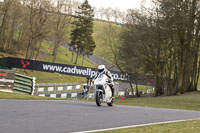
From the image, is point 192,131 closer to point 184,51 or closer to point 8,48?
point 184,51

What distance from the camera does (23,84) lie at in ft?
92.1

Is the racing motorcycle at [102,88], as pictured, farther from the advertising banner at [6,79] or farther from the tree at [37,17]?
the tree at [37,17]

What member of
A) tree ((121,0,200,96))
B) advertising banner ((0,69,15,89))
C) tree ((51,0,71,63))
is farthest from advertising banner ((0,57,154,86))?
tree ((51,0,71,63))

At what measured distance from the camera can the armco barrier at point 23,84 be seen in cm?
2734

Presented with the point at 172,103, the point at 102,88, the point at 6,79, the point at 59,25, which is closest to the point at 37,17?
the point at 59,25

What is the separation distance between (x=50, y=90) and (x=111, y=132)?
31974 mm

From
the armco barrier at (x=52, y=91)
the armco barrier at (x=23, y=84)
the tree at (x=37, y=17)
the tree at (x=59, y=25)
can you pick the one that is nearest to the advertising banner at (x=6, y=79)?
the armco barrier at (x=23, y=84)

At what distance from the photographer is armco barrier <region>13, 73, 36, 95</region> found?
27339 mm

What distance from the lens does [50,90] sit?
39125mm

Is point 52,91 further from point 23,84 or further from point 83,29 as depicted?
point 83,29

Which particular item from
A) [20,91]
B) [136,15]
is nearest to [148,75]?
[136,15]

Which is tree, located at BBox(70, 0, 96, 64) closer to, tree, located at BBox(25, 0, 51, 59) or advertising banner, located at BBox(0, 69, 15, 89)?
tree, located at BBox(25, 0, 51, 59)

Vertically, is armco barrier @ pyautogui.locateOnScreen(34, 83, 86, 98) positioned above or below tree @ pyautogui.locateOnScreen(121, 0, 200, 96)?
below

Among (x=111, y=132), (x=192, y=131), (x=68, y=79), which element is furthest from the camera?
(x=68, y=79)
